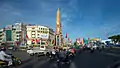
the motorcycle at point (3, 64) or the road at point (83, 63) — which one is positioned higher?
the motorcycle at point (3, 64)

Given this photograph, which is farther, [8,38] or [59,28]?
[59,28]

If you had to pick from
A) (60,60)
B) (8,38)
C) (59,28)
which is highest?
(59,28)

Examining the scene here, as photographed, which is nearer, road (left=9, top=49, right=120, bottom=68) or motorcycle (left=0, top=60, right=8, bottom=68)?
motorcycle (left=0, top=60, right=8, bottom=68)

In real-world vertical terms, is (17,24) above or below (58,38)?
above

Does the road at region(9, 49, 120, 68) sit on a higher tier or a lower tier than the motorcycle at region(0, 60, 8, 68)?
lower

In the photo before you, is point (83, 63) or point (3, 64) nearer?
point (3, 64)

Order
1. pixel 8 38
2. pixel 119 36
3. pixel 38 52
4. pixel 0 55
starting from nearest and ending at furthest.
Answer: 1. pixel 0 55
2. pixel 38 52
3. pixel 8 38
4. pixel 119 36

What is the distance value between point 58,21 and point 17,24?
103ft

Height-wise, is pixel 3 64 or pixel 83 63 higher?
pixel 3 64

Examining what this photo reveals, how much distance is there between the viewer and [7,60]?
17188 mm

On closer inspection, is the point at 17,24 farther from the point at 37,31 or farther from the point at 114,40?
the point at 114,40

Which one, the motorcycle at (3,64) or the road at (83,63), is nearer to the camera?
the motorcycle at (3,64)

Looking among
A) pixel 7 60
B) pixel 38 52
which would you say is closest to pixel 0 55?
pixel 7 60

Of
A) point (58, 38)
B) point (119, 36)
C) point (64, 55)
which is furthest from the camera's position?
point (58, 38)
